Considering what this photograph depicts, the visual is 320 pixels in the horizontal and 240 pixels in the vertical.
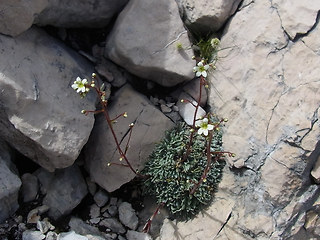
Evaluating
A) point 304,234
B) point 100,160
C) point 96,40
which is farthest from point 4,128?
point 304,234

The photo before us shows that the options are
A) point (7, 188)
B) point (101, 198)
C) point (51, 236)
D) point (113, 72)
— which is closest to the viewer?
point (7, 188)

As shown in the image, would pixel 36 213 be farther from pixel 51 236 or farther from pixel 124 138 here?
pixel 124 138

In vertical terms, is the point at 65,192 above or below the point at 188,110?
below

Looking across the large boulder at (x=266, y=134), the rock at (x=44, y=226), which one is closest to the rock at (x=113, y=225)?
the large boulder at (x=266, y=134)

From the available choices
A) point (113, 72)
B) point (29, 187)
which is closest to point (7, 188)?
point (29, 187)

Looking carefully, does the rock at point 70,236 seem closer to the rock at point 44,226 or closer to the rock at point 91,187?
the rock at point 44,226

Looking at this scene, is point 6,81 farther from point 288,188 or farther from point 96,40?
point 288,188
